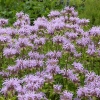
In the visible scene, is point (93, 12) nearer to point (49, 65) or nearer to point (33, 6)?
point (33, 6)

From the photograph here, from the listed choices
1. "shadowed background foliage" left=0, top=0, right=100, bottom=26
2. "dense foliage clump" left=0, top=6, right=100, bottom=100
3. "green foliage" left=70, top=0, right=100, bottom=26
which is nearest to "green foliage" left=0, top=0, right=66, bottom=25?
"shadowed background foliage" left=0, top=0, right=100, bottom=26

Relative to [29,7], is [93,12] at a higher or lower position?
lower

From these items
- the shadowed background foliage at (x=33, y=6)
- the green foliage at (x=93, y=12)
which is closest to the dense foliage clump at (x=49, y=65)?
the green foliage at (x=93, y=12)

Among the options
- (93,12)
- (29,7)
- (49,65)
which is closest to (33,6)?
(29,7)

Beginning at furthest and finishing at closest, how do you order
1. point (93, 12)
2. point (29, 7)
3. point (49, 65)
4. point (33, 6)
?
point (33, 6) → point (29, 7) → point (93, 12) → point (49, 65)

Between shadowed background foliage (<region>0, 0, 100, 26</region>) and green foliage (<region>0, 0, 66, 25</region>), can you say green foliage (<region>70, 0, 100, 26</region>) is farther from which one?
green foliage (<region>0, 0, 66, 25</region>)

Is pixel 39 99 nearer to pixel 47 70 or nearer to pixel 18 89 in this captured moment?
pixel 18 89

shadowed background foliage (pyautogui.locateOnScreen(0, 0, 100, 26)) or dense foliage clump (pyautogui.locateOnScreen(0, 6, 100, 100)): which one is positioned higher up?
shadowed background foliage (pyautogui.locateOnScreen(0, 0, 100, 26))

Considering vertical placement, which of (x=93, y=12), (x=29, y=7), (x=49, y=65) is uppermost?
(x=29, y=7)

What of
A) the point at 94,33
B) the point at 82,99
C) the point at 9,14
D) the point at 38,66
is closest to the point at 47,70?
the point at 38,66

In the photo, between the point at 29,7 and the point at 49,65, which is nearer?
the point at 49,65

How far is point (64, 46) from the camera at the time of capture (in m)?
3.79

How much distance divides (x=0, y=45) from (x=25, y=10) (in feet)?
14.7

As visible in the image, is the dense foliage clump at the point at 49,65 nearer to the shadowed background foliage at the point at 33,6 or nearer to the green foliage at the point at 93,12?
the green foliage at the point at 93,12
